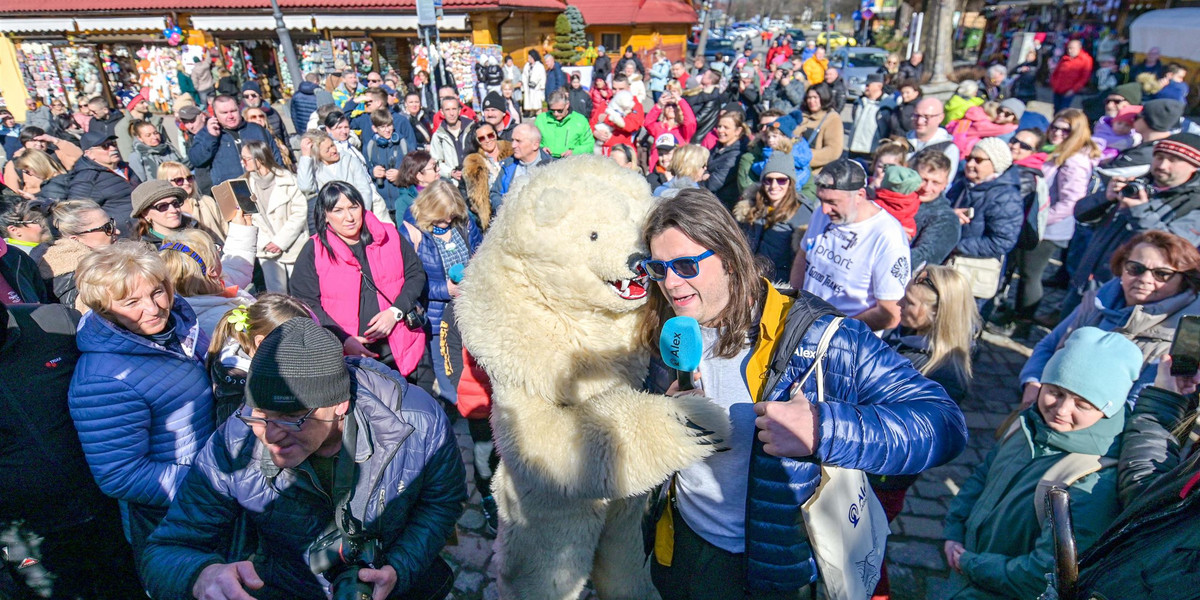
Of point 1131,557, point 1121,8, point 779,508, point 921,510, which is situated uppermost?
point 1121,8

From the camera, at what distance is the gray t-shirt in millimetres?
1803

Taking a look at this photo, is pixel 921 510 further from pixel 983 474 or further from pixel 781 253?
pixel 781 253

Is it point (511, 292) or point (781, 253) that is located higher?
point (511, 292)

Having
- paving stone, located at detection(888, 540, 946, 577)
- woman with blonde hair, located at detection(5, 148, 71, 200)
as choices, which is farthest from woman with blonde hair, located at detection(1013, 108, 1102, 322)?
woman with blonde hair, located at detection(5, 148, 71, 200)

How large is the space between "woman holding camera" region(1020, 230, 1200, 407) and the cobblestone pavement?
1051mm

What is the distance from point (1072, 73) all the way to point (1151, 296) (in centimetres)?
1427

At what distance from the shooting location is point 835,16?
48.8 meters

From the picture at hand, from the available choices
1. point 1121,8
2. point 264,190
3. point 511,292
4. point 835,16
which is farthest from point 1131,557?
point 835,16

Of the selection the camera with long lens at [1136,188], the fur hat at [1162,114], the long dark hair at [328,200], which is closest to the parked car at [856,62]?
→ the fur hat at [1162,114]

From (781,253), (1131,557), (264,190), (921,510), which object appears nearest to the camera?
(1131,557)

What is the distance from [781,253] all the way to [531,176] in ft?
9.54

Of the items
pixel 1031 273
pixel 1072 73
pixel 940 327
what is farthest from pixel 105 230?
pixel 1072 73

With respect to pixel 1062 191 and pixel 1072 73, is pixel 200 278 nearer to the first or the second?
pixel 1062 191

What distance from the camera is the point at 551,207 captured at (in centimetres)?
189
